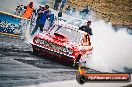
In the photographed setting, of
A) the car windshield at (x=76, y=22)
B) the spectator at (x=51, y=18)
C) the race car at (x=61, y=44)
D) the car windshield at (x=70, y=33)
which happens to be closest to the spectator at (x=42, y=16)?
the spectator at (x=51, y=18)

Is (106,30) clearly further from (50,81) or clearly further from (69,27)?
(50,81)

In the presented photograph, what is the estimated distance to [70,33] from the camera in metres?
8.64

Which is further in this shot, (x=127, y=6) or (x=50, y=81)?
(x=127, y=6)

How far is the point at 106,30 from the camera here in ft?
30.7

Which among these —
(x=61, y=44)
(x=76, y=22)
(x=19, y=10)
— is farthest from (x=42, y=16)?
(x=76, y=22)

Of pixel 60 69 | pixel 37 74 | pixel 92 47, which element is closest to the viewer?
pixel 37 74

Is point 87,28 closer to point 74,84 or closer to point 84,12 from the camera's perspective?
point 84,12

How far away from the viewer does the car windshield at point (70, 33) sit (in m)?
8.61

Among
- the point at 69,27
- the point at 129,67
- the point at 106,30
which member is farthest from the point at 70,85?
the point at 129,67

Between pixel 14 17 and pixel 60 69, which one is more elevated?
pixel 14 17

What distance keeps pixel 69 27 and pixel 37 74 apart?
1918 mm

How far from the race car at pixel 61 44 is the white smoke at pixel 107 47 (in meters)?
0.51

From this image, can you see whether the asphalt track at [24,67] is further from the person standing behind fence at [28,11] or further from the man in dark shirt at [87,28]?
the man in dark shirt at [87,28]

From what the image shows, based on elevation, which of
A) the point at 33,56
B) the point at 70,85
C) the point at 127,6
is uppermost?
the point at 127,6
